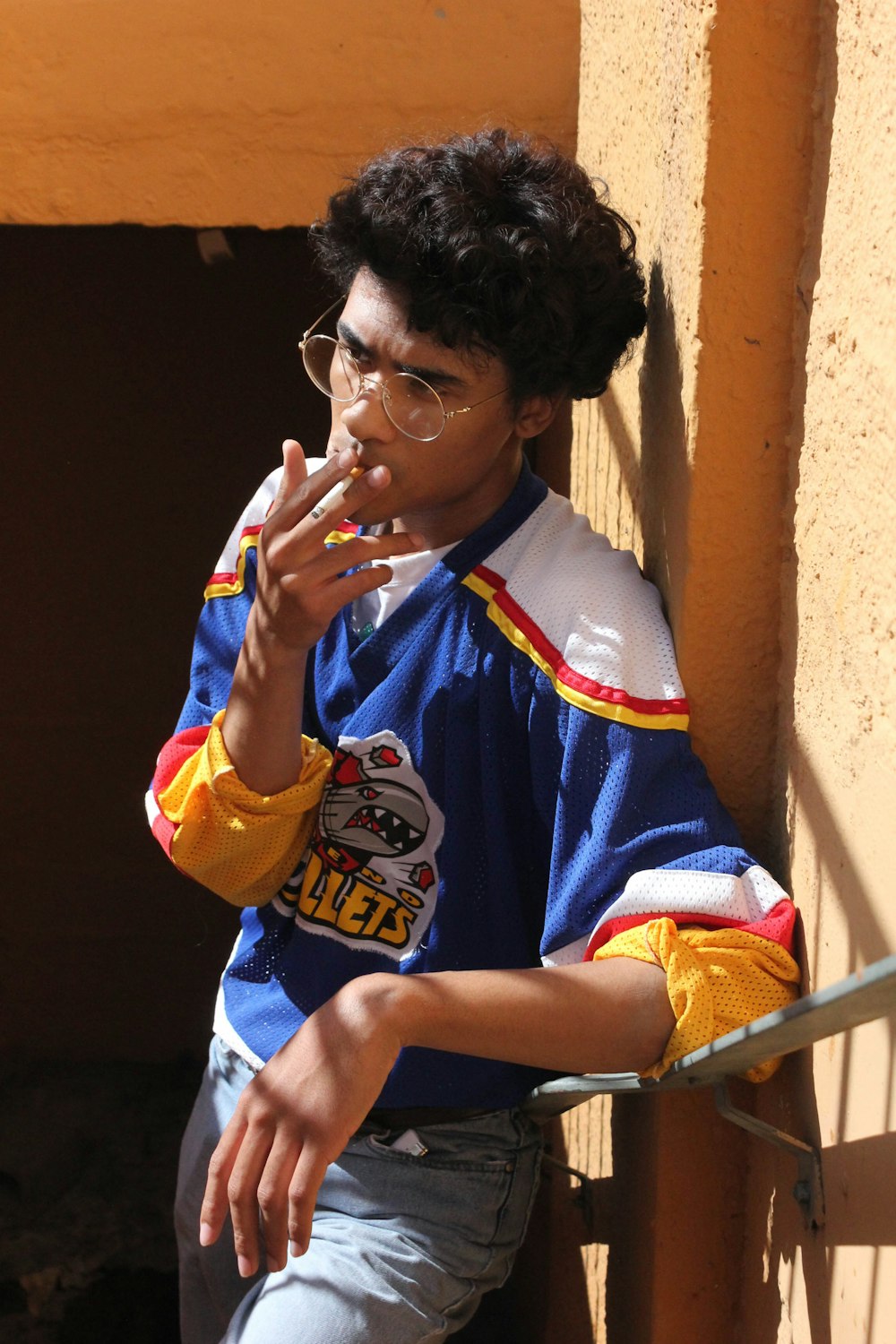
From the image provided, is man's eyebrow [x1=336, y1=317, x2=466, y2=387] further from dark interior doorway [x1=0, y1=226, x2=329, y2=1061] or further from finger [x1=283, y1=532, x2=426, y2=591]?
dark interior doorway [x1=0, y1=226, x2=329, y2=1061]

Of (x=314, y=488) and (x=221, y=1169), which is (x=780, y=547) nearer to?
(x=314, y=488)

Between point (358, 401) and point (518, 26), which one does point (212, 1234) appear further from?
point (518, 26)

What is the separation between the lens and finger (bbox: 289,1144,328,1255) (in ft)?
4.13

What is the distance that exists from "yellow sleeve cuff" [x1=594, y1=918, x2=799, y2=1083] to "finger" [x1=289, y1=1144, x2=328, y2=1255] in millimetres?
349

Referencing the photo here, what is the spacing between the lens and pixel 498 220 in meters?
1.56

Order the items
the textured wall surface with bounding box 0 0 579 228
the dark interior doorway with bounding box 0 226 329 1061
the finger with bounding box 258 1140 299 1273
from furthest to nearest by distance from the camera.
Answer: the dark interior doorway with bounding box 0 226 329 1061
the textured wall surface with bounding box 0 0 579 228
the finger with bounding box 258 1140 299 1273

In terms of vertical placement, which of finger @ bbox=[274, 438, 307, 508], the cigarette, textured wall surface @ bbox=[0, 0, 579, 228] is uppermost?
textured wall surface @ bbox=[0, 0, 579, 228]

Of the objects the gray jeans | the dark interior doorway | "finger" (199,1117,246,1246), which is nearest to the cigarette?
"finger" (199,1117,246,1246)

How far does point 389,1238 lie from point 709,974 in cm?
55

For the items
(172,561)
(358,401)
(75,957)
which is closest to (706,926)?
(358,401)

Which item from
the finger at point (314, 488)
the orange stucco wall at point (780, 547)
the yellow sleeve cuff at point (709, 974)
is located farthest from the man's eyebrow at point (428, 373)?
the yellow sleeve cuff at point (709, 974)

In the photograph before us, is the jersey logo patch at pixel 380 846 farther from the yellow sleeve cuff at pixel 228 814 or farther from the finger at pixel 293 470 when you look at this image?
the finger at pixel 293 470

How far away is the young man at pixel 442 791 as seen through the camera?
136 centimetres

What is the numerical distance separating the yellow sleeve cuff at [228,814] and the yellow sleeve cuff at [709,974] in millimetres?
471
